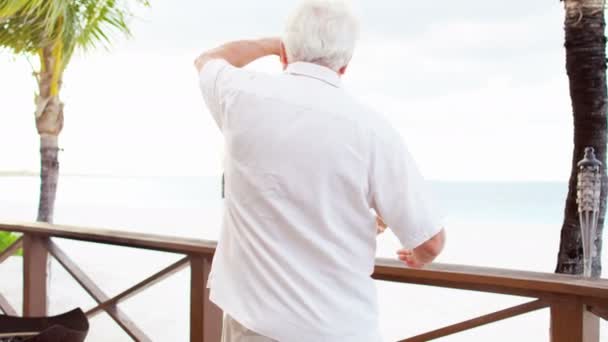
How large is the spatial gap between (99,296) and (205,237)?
21.1 metres

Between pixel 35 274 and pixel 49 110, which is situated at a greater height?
pixel 49 110

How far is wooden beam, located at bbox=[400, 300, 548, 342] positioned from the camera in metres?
1.43

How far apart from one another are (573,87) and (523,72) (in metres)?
27.9

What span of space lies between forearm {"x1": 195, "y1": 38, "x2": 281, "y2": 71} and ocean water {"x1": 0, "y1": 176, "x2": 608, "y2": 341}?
1.55ft

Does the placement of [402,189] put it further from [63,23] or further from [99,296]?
[63,23]

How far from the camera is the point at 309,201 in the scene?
102cm

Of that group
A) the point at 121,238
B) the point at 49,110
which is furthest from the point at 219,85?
the point at 49,110

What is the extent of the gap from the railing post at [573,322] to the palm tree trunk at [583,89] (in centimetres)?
344

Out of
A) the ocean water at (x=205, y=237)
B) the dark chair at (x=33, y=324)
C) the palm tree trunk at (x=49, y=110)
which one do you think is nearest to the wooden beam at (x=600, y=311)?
the ocean water at (x=205, y=237)

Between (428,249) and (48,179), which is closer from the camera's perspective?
(428,249)

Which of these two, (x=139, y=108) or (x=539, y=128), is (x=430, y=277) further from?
(x=139, y=108)

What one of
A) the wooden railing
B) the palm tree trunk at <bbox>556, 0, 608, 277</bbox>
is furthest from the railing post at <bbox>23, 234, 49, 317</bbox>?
the palm tree trunk at <bbox>556, 0, 608, 277</bbox>

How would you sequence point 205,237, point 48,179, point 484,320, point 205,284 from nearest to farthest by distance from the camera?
point 484,320 < point 205,284 < point 48,179 < point 205,237

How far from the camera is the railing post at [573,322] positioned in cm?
136
